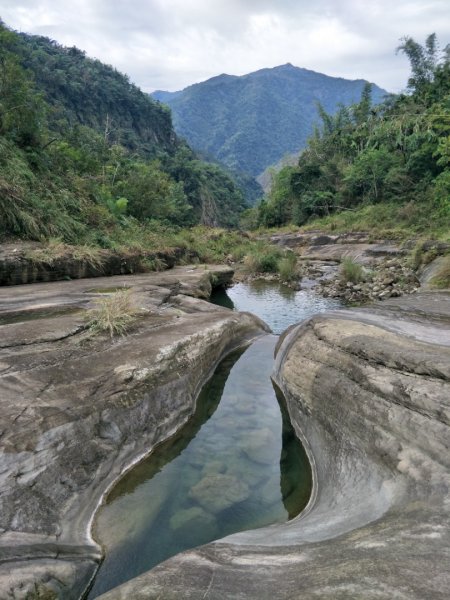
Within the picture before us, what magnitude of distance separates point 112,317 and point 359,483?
4.61 m

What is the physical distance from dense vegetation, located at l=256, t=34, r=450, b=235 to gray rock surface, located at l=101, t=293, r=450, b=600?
1755 centimetres

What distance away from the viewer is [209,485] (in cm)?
504

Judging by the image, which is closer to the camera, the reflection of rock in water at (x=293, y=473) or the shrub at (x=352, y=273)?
the reflection of rock in water at (x=293, y=473)

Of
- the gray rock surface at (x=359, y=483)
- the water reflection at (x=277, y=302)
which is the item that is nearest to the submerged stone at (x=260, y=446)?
the gray rock surface at (x=359, y=483)

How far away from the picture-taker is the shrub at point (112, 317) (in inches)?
271

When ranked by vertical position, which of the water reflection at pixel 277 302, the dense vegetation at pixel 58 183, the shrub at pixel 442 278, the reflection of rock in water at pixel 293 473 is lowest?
the reflection of rock in water at pixel 293 473

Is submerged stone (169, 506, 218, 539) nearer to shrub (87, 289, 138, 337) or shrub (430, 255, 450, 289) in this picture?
shrub (87, 289, 138, 337)

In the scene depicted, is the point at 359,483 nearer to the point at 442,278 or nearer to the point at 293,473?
the point at 293,473

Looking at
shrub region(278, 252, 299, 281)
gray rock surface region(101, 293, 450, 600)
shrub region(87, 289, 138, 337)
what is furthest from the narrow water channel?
shrub region(278, 252, 299, 281)

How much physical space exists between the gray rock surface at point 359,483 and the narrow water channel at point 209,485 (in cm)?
38

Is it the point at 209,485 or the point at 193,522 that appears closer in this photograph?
the point at 193,522

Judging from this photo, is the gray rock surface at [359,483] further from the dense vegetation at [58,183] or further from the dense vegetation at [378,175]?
the dense vegetation at [378,175]

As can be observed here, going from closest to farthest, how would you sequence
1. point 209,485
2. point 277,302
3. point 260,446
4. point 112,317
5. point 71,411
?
point 71,411, point 209,485, point 260,446, point 112,317, point 277,302

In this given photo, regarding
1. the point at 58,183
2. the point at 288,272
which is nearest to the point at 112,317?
the point at 58,183
